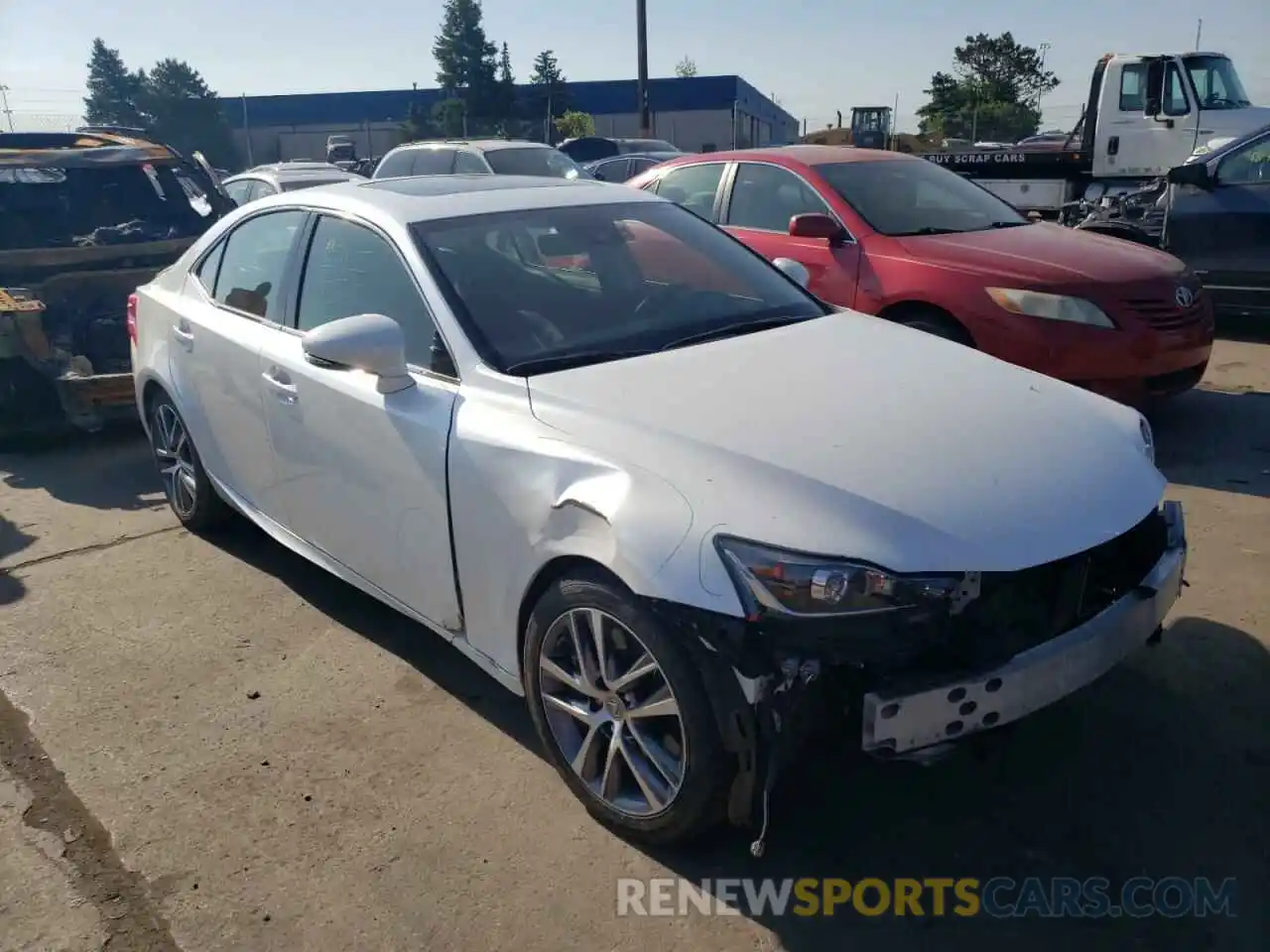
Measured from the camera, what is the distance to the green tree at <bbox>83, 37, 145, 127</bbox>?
6850 cm

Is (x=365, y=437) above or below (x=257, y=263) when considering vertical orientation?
Answer: below

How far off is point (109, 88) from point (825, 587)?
84017mm

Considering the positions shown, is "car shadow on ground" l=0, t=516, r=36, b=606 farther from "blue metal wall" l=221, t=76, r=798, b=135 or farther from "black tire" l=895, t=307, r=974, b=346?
"blue metal wall" l=221, t=76, r=798, b=135

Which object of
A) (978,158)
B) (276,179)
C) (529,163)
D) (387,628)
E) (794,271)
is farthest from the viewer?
(978,158)

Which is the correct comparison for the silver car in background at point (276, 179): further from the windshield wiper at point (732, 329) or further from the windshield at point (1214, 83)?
the windshield at point (1214, 83)

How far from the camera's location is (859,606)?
2.28 meters

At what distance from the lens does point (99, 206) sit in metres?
Answer: 7.85

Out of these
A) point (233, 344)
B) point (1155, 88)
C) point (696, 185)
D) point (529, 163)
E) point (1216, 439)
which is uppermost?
point (1155, 88)

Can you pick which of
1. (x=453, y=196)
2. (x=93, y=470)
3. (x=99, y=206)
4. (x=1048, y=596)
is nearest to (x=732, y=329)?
(x=453, y=196)

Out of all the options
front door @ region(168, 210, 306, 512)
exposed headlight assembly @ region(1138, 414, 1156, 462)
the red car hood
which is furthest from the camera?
the red car hood

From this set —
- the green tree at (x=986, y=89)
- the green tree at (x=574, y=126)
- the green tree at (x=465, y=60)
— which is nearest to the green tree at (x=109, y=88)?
the green tree at (x=465, y=60)

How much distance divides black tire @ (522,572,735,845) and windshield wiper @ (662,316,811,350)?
102 cm

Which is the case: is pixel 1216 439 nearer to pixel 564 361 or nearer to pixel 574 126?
pixel 564 361

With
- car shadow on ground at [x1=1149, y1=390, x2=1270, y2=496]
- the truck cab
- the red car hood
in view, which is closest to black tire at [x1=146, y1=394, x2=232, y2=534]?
the red car hood
